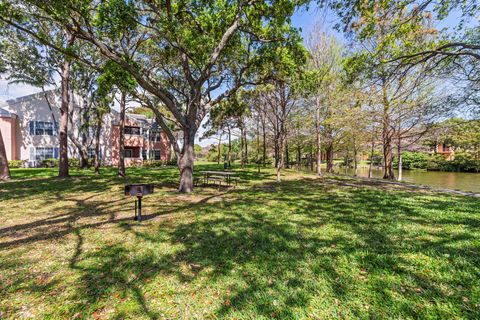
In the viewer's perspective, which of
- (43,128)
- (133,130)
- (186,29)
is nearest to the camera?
(186,29)

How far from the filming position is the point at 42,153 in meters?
23.3

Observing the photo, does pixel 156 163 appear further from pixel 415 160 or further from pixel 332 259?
pixel 415 160

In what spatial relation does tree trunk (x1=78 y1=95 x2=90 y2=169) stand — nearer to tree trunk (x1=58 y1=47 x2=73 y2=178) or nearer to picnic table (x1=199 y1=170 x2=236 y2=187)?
tree trunk (x1=58 y1=47 x2=73 y2=178)

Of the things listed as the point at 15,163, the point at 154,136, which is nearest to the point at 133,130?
the point at 154,136

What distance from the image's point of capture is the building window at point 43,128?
75.1 ft

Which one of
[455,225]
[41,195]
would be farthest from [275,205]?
[41,195]

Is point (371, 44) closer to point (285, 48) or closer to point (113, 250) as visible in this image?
point (285, 48)

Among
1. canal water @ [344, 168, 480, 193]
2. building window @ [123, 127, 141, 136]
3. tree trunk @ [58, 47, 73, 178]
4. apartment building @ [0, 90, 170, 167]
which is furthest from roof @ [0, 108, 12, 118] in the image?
canal water @ [344, 168, 480, 193]

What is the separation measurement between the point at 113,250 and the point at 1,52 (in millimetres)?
21326

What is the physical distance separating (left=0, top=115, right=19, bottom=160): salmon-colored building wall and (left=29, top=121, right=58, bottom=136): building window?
134 cm

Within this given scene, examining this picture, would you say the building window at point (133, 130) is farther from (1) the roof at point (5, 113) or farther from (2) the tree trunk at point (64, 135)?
(2) the tree trunk at point (64, 135)

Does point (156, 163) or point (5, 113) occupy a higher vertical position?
point (5, 113)

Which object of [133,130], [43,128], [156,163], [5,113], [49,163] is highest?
[5,113]

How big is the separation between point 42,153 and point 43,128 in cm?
278
